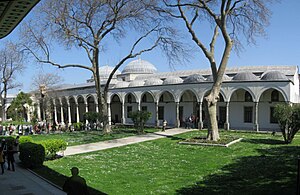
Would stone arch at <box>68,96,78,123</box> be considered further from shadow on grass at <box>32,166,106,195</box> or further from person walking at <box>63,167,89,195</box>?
person walking at <box>63,167,89,195</box>

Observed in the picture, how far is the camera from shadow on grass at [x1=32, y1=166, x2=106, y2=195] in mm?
9047

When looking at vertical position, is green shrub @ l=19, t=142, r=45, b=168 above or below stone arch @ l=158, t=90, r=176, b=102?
below

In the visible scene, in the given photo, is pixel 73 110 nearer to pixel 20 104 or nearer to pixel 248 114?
pixel 20 104

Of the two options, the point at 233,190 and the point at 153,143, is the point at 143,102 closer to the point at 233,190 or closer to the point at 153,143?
the point at 153,143

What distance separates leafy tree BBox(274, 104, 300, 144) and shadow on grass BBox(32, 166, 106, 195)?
1262cm

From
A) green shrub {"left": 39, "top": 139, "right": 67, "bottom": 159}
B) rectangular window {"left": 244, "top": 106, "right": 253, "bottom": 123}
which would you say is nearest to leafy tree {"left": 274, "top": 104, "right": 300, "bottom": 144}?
rectangular window {"left": 244, "top": 106, "right": 253, "bottom": 123}

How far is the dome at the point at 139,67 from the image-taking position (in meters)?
43.8

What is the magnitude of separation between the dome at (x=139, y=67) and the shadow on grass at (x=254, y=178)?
3153cm

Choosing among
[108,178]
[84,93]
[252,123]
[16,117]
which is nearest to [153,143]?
[108,178]

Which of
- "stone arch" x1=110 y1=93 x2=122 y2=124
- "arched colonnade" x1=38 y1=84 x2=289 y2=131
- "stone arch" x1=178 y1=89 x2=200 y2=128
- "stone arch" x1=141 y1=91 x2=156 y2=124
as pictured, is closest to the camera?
"arched colonnade" x1=38 y1=84 x2=289 y2=131

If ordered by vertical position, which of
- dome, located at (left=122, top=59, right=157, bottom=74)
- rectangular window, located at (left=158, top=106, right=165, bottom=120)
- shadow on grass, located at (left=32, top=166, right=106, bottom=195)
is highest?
dome, located at (left=122, top=59, right=157, bottom=74)

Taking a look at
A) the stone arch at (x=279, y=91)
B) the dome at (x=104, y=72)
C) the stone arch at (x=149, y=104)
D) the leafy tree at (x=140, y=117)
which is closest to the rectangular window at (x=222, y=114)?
the stone arch at (x=279, y=91)

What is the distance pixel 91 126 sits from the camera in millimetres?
32906

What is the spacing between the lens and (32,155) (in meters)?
12.6
